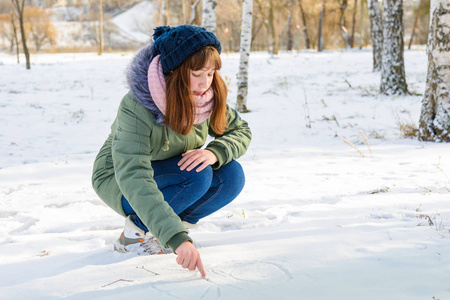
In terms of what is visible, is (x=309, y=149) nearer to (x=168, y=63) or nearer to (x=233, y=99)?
(x=168, y=63)

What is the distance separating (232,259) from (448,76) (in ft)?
13.2

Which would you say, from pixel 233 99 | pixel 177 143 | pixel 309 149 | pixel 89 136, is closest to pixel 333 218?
pixel 177 143

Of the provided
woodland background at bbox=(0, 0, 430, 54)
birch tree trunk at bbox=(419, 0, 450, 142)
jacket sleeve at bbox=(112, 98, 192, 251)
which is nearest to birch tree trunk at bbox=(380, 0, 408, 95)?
birch tree trunk at bbox=(419, 0, 450, 142)

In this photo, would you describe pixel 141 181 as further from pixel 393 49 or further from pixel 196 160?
pixel 393 49

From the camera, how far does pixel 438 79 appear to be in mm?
4836

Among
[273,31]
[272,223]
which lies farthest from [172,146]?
[273,31]

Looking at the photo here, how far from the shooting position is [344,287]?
1583 millimetres

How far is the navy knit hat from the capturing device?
169cm

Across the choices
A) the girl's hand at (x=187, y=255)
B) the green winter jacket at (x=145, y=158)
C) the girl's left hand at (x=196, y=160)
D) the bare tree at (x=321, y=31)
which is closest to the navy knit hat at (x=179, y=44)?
the green winter jacket at (x=145, y=158)

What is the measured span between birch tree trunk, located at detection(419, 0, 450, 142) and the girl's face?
393 cm

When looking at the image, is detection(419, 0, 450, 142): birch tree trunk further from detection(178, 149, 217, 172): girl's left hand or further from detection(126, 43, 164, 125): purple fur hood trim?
detection(126, 43, 164, 125): purple fur hood trim

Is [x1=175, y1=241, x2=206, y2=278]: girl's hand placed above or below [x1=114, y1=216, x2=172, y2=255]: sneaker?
above

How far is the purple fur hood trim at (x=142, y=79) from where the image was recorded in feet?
5.76

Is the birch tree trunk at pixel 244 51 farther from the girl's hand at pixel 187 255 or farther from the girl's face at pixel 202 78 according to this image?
the girl's hand at pixel 187 255
